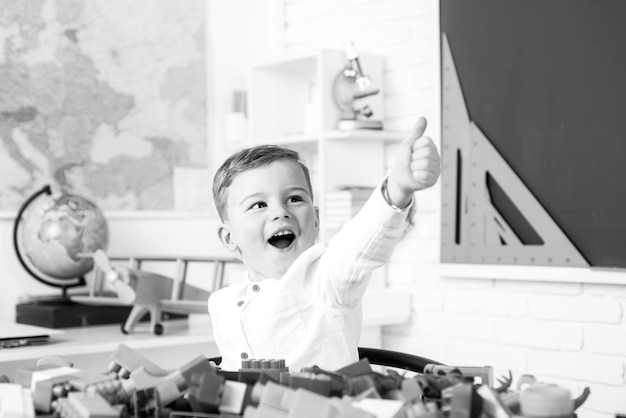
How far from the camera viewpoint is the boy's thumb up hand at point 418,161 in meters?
0.90

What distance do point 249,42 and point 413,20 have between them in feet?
2.52

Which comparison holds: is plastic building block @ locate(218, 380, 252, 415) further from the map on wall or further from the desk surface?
the map on wall

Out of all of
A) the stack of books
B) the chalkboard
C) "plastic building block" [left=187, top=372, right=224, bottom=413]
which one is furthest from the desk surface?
"plastic building block" [left=187, top=372, right=224, bottom=413]

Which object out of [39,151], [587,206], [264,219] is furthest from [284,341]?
[39,151]

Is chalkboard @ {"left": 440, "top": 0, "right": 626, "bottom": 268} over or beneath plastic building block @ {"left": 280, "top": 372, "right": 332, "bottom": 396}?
over

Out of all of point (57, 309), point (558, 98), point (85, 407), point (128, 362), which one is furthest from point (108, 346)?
point (85, 407)

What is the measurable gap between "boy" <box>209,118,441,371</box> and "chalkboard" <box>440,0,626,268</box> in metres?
1.28

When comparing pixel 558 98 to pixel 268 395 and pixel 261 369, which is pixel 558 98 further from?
pixel 268 395

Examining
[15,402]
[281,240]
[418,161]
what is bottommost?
[15,402]

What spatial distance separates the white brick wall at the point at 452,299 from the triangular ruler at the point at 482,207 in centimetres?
8

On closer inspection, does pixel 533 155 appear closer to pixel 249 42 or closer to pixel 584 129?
pixel 584 129

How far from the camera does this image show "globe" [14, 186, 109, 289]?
8.76 feet

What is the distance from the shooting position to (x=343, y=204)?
2.93 metres

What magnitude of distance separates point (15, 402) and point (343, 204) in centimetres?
222
